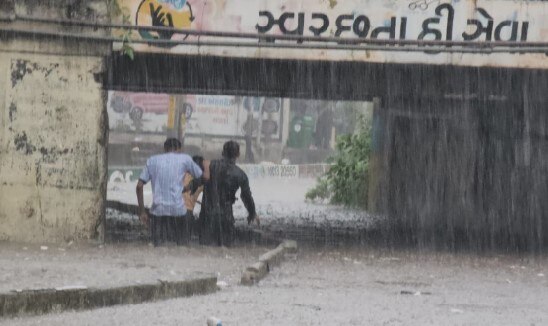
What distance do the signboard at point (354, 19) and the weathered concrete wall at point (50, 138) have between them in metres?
0.98

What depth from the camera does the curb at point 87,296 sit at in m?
8.62

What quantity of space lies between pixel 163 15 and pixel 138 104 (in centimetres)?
3974

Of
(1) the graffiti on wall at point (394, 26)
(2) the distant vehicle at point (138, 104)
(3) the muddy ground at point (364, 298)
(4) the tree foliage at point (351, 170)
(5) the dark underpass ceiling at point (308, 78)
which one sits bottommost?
(3) the muddy ground at point (364, 298)

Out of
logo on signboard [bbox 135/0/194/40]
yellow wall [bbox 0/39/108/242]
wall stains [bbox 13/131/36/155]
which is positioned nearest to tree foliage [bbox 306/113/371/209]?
logo on signboard [bbox 135/0/194/40]

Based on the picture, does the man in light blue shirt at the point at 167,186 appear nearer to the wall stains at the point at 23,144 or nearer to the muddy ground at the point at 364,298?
the muddy ground at the point at 364,298

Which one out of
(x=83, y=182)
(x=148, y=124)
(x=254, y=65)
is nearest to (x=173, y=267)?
(x=83, y=182)

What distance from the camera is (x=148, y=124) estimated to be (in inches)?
2213

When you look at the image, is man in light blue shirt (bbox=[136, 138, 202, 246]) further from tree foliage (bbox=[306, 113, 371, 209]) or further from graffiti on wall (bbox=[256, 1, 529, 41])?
tree foliage (bbox=[306, 113, 371, 209])

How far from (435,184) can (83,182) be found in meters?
14.1

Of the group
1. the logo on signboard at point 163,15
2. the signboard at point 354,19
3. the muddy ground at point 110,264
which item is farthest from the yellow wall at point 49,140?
the signboard at point 354,19

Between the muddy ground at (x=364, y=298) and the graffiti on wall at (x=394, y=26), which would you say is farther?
the graffiti on wall at (x=394, y=26)

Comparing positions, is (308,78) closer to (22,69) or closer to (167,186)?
(167,186)

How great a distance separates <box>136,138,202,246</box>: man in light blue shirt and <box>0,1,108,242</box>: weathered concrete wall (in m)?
0.89

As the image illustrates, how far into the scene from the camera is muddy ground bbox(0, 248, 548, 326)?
8.95 m
